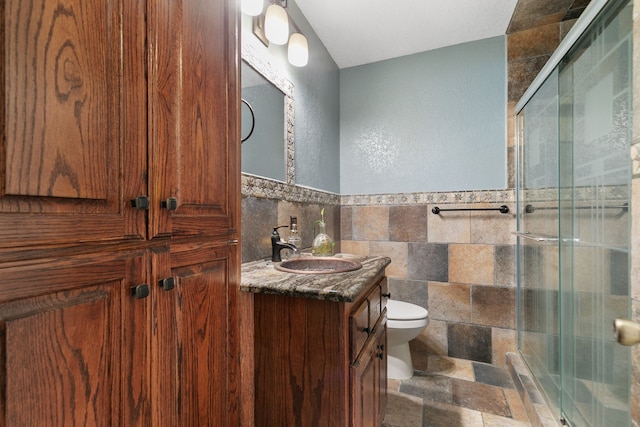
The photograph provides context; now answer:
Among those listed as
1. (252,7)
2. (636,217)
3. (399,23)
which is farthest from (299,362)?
(399,23)

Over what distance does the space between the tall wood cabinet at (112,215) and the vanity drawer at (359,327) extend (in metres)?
0.38

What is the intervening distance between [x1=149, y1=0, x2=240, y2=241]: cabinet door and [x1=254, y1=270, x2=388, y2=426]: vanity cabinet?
0.35 metres

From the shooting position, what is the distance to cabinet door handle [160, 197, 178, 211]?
637 mm

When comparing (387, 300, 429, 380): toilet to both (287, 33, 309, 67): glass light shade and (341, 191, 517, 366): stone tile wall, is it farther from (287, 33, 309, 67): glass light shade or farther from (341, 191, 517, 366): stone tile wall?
(287, 33, 309, 67): glass light shade

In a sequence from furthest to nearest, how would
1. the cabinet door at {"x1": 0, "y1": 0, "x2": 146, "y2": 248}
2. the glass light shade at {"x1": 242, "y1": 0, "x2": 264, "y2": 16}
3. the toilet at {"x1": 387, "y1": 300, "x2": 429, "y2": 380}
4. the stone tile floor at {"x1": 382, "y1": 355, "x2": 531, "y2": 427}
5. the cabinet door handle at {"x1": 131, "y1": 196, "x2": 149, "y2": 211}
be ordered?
the toilet at {"x1": 387, "y1": 300, "x2": 429, "y2": 380}
the stone tile floor at {"x1": 382, "y1": 355, "x2": 531, "y2": 427}
the glass light shade at {"x1": 242, "y1": 0, "x2": 264, "y2": 16}
the cabinet door handle at {"x1": 131, "y1": 196, "x2": 149, "y2": 211}
the cabinet door at {"x1": 0, "y1": 0, "x2": 146, "y2": 248}

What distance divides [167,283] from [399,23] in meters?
2.20

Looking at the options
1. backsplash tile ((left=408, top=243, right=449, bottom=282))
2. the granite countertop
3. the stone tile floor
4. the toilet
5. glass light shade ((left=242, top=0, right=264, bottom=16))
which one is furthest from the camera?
backsplash tile ((left=408, top=243, right=449, bottom=282))

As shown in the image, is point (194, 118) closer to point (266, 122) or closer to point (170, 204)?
point (170, 204)

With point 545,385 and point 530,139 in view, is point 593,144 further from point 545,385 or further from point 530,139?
point 545,385

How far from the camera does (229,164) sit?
0.88m

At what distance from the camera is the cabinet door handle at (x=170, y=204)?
0.64m

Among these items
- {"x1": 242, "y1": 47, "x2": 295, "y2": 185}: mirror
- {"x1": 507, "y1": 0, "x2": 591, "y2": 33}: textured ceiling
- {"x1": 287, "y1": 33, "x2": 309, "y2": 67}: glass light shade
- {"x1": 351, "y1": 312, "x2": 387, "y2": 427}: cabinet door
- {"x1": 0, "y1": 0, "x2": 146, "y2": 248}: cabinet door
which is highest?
{"x1": 507, "y1": 0, "x2": 591, "y2": 33}: textured ceiling

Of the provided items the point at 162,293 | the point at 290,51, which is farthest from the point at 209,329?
the point at 290,51

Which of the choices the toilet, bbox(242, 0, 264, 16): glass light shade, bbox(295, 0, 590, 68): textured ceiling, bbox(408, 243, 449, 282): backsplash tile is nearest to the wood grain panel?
the toilet
